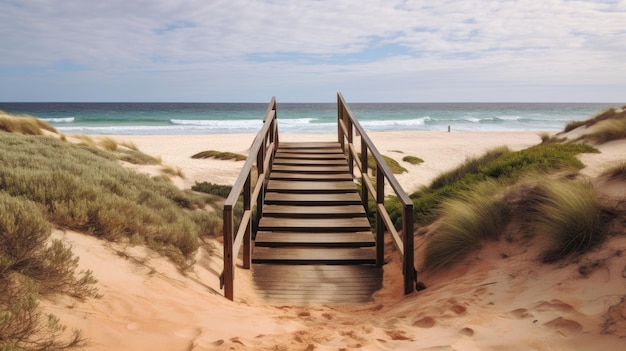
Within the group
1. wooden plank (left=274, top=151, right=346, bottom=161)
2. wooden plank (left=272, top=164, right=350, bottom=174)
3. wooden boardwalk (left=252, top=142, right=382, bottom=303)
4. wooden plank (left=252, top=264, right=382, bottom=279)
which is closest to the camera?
wooden boardwalk (left=252, top=142, right=382, bottom=303)

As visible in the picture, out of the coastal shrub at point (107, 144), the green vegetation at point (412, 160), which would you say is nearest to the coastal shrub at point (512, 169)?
the green vegetation at point (412, 160)

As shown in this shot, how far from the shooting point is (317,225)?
20.7ft

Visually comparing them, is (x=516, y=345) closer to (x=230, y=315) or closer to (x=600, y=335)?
(x=600, y=335)

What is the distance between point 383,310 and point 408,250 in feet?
2.01

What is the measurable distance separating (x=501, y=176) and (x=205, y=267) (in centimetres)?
405

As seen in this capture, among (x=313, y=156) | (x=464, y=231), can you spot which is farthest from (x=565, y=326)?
(x=313, y=156)

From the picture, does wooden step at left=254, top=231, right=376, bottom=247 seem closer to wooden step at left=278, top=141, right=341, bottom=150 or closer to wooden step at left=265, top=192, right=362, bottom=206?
wooden step at left=265, top=192, right=362, bottom=206

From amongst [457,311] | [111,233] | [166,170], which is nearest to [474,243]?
[457,311]

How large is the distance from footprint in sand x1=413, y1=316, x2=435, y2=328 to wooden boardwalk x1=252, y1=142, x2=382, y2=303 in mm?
1238

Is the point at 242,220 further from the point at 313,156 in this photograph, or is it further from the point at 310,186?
the point at 313,156

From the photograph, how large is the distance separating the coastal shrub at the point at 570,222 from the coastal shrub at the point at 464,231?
0.43m

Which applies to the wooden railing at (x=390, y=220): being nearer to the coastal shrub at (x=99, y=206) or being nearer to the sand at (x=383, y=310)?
the sand at (x=383, y=310)

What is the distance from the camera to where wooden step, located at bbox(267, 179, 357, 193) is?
7469mm

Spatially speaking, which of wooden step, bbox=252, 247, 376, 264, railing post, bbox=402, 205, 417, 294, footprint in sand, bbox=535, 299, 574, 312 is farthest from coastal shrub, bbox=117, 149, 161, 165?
footprint in sand, bbox=535, 299, 574, 312
